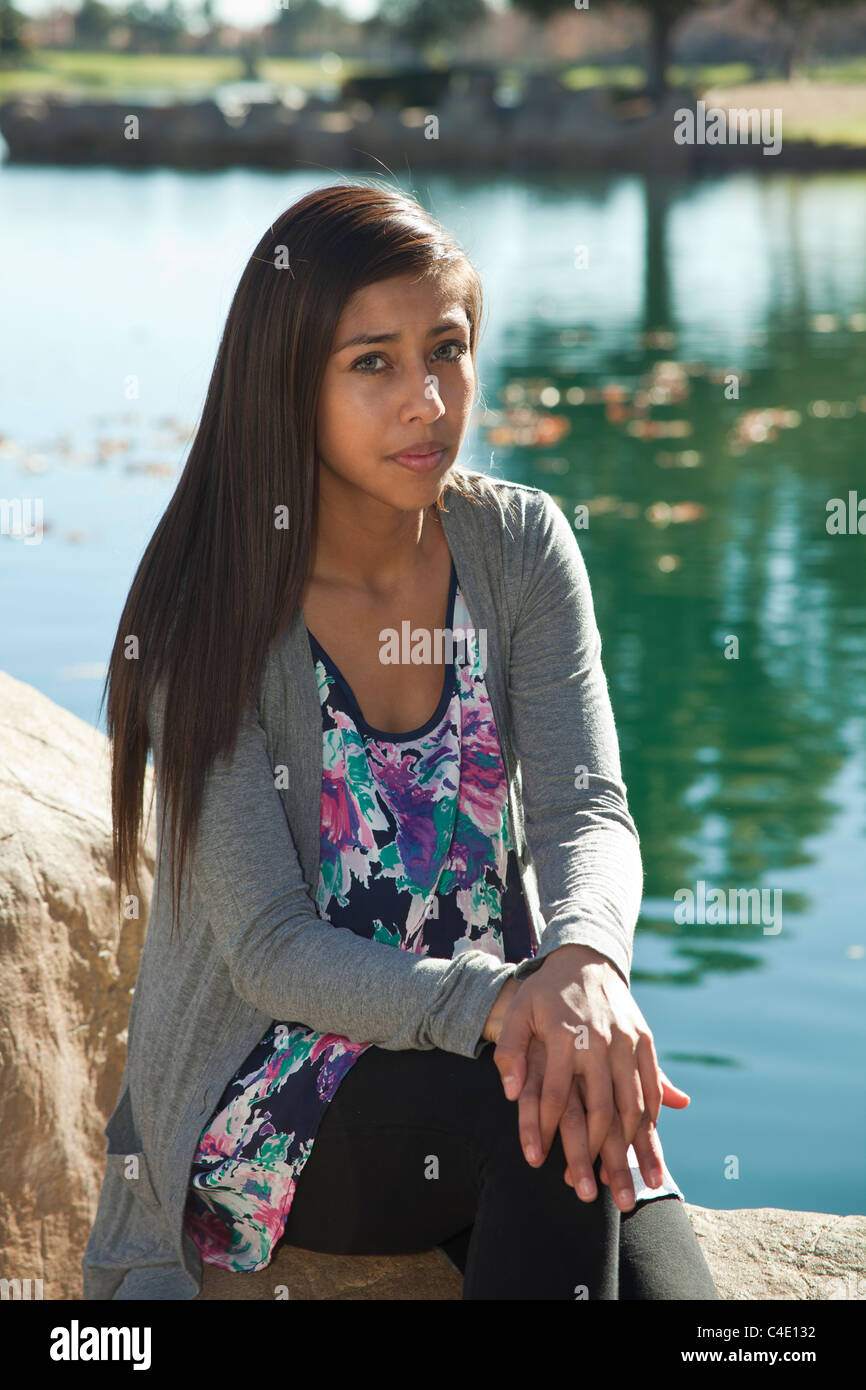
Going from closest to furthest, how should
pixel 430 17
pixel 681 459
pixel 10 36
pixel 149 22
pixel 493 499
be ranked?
pixel 493 499, pixel 681 459, pixel 430 17, pixel 10 36, pixel 149 22

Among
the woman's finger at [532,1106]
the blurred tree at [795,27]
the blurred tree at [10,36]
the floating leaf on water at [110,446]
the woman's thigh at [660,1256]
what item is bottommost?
the woman's thigh at [660,1256]

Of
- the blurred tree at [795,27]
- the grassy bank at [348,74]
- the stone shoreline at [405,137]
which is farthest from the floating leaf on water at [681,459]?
the blurred tree at [795,27]

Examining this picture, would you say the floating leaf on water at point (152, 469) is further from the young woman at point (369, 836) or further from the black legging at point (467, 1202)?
the black legging at point (467, 1202)

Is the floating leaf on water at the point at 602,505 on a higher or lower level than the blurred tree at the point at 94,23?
lower

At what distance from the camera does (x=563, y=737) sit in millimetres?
2027

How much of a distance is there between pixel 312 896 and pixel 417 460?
0.51 m

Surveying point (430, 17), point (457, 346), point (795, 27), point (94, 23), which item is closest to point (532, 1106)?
point (457, 346)

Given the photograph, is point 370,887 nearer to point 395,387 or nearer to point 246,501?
point 246,501

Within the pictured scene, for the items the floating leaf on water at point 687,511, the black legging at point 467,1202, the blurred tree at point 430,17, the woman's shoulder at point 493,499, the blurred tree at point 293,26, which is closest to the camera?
the black legging at point 467,1202

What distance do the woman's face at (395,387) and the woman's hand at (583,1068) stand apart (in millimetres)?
599

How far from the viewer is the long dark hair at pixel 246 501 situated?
1.85 meters

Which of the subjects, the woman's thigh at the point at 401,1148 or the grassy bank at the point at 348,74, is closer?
the woman's thigh at the point at 401,1148

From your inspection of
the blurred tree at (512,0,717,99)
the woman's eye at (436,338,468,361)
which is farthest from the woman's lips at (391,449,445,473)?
the blurred tree at (512,0,717,99)

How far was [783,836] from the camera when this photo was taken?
424 cm
